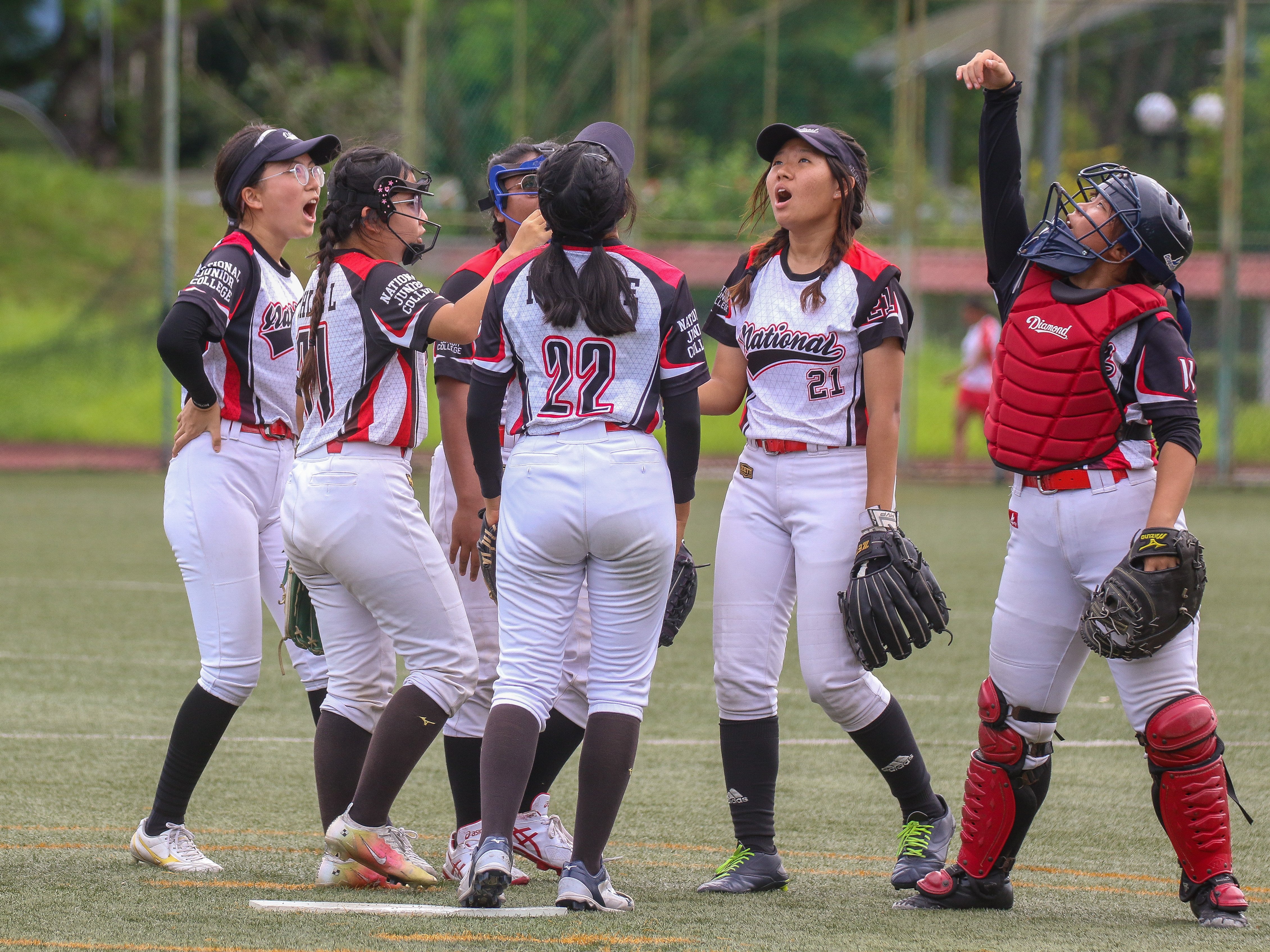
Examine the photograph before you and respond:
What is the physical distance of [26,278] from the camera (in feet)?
81.4

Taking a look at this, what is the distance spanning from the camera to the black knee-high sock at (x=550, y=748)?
4465 millimetres

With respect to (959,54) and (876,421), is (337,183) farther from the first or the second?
(959,54)

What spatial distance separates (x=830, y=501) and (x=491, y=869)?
1.31 metres

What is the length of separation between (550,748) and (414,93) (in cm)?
1450

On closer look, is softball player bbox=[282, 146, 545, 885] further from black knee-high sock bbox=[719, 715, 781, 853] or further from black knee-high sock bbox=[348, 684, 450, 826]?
black knee-high sock bbox=[719, 715, 781, 853]

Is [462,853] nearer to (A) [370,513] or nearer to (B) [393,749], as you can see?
(B) [393,749]

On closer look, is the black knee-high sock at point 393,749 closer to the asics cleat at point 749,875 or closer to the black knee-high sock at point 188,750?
the black knee-high sock at point 188,750

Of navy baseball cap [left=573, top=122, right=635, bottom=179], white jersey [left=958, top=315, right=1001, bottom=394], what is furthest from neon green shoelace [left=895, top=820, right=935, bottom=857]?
→ white jersey [left=958, top=315, right=1001, bottom=394]

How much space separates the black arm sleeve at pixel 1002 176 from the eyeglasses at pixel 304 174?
5.89 feet

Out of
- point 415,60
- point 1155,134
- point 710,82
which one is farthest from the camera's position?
point 710,82

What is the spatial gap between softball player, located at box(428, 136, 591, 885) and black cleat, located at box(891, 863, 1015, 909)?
101 centimetres

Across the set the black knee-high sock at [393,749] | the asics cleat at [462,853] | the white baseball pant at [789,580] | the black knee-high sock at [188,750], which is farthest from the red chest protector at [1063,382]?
the black knee-high sock at [188,750]

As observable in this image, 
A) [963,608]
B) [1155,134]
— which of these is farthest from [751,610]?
[1155,134]

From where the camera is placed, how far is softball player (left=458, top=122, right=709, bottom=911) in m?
3.65
